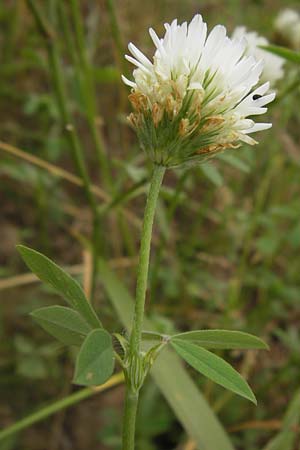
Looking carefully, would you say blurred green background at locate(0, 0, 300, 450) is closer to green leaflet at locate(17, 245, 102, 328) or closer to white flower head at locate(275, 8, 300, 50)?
white flower head at locate(275, 8, 300, 50)

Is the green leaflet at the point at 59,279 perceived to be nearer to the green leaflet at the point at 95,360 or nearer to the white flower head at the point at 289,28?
the green leaflet at the point at 95,360

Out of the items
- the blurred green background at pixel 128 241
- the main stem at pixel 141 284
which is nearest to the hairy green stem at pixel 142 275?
the main stem at pixel 141 284

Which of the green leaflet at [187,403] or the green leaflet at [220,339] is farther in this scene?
the green leaflet at [187,403]

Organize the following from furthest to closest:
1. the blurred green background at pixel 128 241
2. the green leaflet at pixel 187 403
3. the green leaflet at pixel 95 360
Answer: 1. the blurred green background at pixel 128 241
2. the green leaflet at pixel 187 403
3. the green leaflet at pixel 95 360

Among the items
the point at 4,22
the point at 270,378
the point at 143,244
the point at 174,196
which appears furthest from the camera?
the point at 4,22

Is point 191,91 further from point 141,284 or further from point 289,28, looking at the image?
point 289,28

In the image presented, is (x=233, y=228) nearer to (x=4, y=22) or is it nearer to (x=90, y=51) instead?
(x=90, y=51)

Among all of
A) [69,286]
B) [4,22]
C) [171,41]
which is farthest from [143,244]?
[4,22]
